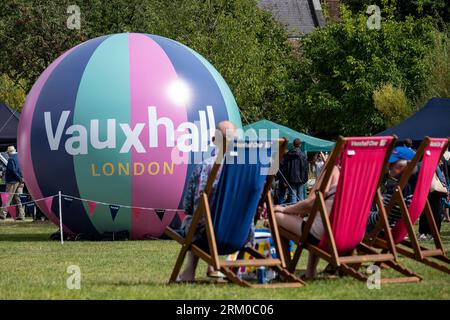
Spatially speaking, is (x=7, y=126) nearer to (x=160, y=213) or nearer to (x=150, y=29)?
(x=150, y=29)

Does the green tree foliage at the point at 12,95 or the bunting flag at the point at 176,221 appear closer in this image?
the bunting flag at the point at 176,221

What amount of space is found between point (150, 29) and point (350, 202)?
29.5 meters

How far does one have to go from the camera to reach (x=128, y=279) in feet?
34.0

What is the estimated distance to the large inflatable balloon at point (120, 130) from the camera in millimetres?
15742

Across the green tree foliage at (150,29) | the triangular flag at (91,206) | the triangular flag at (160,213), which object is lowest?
the triangular flag at (160,213)

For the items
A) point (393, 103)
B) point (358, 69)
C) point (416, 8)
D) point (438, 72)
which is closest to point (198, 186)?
point (438, 72)

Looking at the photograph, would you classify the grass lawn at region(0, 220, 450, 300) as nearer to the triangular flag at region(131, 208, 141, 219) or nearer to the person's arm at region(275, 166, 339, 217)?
the triangular flag at region(131, 208, 141, 219)

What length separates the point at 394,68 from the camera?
42.4m

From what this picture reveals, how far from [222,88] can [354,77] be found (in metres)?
27.5

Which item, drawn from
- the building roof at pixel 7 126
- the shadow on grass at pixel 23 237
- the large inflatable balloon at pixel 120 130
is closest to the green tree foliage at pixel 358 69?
the building roof at pixel 7 126

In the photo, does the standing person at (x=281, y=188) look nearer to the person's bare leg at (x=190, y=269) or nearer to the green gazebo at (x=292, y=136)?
the green gazebo at (x=292, y=136)

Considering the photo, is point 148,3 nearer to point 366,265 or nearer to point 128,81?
point 128,81

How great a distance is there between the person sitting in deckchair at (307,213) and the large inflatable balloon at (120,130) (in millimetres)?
5971
